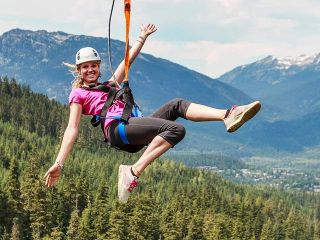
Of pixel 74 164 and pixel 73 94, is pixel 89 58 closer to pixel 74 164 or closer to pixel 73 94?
pixel 73 94

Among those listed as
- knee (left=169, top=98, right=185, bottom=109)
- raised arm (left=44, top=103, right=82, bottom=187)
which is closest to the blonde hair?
raised arm (left=44, top=103, right=82, bottom=187)

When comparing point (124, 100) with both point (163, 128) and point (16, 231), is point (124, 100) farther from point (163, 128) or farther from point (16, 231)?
point (16, 231)

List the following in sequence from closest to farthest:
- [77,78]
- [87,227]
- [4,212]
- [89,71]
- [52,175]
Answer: [52,175] → [89,71] → [77,78] → [87,227] → [4,212]

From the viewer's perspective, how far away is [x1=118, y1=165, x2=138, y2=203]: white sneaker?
A: 487 inches

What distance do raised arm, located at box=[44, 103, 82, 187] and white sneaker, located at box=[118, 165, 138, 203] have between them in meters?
1.33

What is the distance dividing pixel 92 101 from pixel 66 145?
51.3 inches

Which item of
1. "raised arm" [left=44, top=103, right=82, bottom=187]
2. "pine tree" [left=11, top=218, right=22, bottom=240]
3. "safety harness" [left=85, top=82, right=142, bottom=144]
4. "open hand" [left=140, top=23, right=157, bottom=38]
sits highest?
"open hand" [left=140, top=23, right=157, bottom=38]

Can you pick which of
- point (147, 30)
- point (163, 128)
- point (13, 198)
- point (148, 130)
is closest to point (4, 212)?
point (13, 198)

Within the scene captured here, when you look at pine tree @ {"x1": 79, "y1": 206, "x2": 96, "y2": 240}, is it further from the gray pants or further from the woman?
the gray pants

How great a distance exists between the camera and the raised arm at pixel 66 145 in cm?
1193

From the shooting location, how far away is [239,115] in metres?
11.9

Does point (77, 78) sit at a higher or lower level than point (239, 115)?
higher

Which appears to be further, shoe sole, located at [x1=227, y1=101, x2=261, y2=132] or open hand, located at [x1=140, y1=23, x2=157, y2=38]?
open hand, located at [x1=140, y1=23, x2=157, y2=38]

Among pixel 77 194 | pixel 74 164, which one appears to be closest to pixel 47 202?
pixel 77 194
